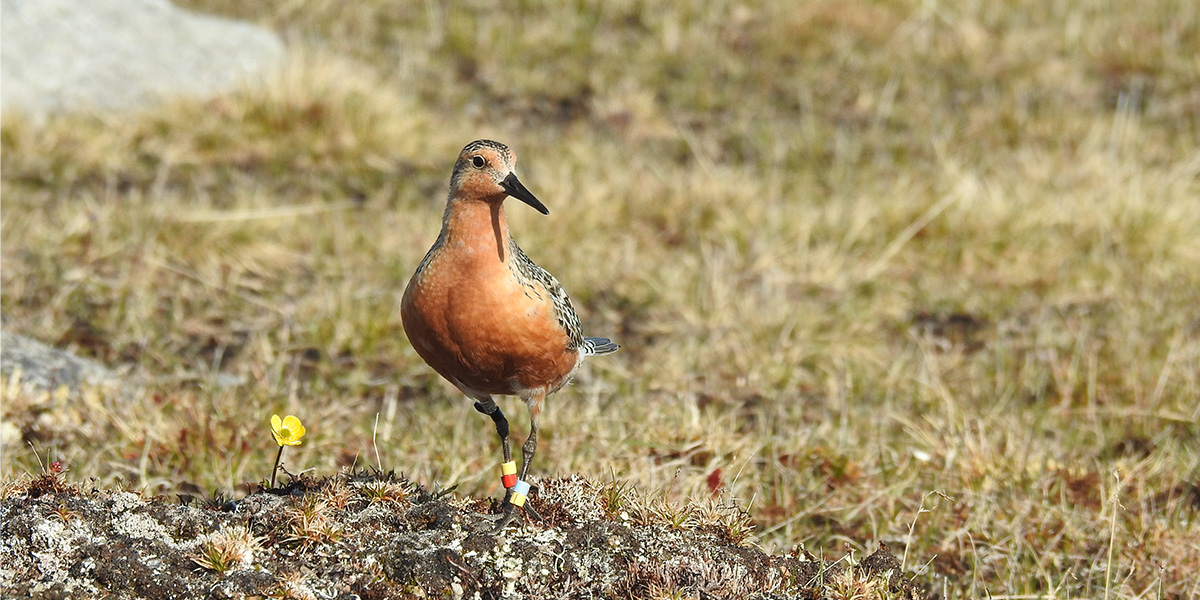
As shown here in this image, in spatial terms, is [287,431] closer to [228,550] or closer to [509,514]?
[228,550]

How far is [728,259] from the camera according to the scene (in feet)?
26.9

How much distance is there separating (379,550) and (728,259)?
501cm

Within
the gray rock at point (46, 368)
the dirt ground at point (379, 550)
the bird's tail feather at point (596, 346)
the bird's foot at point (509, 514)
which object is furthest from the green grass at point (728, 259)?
the bird's foot at point (509, 514)

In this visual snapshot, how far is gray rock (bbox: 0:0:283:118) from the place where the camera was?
927 centimetres

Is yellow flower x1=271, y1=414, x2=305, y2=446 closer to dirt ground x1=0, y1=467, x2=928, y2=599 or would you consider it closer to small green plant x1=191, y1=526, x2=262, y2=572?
dirt ground x1=0, y1=467, x2=928, y2=599

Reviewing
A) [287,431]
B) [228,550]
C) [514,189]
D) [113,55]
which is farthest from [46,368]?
[113,55]

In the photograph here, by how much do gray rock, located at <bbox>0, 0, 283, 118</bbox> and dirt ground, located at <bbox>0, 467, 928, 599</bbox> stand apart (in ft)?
21.1

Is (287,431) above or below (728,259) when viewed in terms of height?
above

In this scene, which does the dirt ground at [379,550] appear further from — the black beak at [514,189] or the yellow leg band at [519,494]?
the black beak at [514,189]

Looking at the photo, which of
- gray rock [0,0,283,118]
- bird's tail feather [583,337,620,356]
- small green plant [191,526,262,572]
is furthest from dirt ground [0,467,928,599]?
gray rock [0,0,283,118]

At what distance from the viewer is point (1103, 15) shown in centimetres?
1208

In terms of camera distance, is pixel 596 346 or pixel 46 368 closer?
pixel 596 346

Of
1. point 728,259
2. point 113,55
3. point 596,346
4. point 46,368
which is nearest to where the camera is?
point 596,346

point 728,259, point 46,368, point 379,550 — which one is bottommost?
point 728,259
